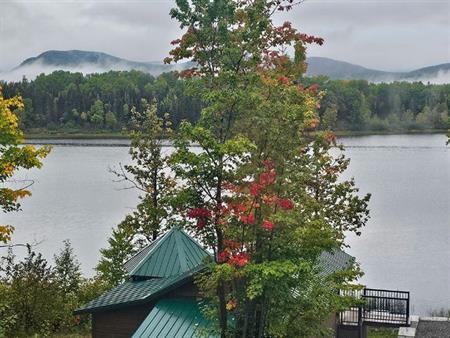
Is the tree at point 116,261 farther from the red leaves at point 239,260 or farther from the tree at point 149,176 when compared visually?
the red leaves at point 239,260

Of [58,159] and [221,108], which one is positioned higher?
[221,108]

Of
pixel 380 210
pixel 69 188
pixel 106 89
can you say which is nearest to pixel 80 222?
pixel 69 188

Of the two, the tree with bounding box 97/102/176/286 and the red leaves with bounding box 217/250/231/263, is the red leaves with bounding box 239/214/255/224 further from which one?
the tree with bounding box 97/102/176/286

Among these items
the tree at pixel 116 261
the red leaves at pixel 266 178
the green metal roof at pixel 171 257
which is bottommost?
the tree at pixel 116 261

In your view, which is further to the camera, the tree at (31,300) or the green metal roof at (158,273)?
the tree at (31,300)

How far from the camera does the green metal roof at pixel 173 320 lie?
57.4 ft

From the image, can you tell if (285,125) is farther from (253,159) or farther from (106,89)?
(106,89)

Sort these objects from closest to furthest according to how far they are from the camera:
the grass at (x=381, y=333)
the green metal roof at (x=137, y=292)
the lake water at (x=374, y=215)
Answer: the green metal roof at (x=137, y=292) → the grass at (x=381, y=333) → the lake water at (x=374, y=215)

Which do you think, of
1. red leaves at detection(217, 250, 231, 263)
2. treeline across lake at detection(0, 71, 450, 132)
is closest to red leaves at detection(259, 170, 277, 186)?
red leaves at detection(217, 250, 231, 263)

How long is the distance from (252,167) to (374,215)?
48.4 metres

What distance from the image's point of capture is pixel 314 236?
42.4 ft

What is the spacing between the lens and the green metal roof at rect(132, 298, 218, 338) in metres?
17.5

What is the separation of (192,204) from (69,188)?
62620 millimetres

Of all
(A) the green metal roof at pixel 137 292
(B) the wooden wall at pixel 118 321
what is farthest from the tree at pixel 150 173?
(B) the wooden wall at pixel 118 321
